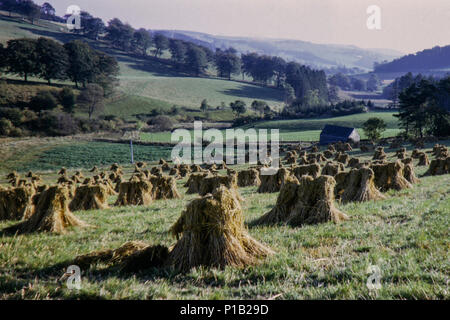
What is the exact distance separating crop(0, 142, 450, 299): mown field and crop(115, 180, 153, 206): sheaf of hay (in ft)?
22.6

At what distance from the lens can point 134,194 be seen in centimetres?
1719

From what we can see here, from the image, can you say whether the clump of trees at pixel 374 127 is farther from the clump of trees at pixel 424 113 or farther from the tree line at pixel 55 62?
the tree line at pixel 55 62

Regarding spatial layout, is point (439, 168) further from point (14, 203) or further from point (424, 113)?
point (424, 113)

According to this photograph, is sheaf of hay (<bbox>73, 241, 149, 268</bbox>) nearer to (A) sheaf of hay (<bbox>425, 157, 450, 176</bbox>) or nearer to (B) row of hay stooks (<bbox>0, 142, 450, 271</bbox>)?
(B) row of hay stooks (<bbox>0, 142, 450, 271</bbox>)

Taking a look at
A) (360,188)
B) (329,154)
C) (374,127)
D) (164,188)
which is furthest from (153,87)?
(360,188)

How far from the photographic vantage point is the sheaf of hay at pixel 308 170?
18578mm

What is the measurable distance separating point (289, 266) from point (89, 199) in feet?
40.5

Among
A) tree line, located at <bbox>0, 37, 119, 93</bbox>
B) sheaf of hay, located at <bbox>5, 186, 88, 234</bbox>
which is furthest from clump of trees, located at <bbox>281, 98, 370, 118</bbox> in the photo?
sheaf of hay, located at <bbox>5, 186, 88, 234</bbox>

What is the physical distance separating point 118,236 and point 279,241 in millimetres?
4612

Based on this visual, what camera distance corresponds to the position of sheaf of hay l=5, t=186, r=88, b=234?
33.1 ft

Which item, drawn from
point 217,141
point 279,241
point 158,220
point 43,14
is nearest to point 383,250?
point 279,241

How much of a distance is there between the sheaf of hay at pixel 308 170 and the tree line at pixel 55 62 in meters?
110
